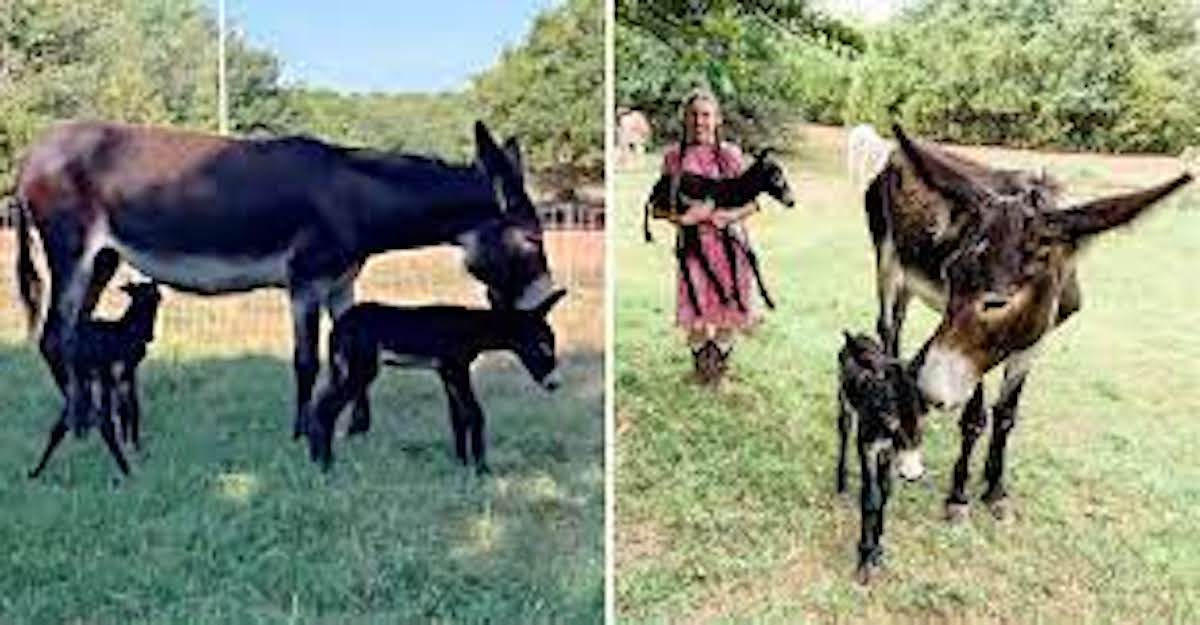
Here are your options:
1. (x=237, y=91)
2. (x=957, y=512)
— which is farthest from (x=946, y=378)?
(x=237, y=91)

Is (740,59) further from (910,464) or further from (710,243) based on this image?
(910,464)

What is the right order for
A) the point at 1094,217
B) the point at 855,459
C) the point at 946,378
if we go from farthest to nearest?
the point at 855,459, the point at 946,378, the point at 1094,217

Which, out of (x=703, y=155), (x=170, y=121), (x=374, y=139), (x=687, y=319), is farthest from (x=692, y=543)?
(x=170, y=121)

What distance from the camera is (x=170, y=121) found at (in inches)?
180

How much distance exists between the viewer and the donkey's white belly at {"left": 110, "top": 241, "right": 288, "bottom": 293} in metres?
4.54

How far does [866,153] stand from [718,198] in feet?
1.17

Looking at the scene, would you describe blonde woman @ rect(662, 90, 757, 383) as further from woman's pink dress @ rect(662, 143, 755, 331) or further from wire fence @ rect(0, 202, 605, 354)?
wire fence @ rect(0, 202, 605, 354)

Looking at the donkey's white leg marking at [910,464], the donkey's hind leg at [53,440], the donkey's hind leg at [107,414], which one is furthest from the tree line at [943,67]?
the donkey's hind leg at [53,440]

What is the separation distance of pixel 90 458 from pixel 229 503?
34cm

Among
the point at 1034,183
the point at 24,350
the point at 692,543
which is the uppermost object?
the point at 1034,183

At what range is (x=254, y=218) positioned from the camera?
4559 mm

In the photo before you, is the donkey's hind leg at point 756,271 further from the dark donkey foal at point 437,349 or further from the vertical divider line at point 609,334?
the dark donkey foal at point 437,349

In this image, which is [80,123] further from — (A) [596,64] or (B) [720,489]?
(B) [720,489]

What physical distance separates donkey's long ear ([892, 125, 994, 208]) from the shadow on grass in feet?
2.76
